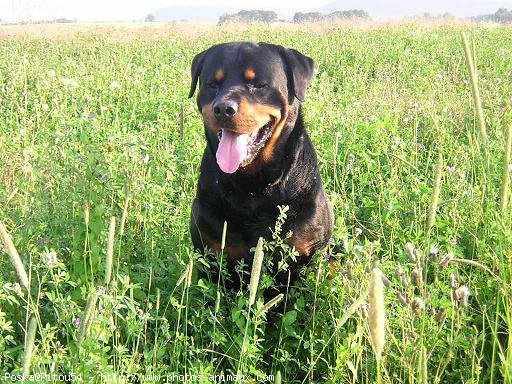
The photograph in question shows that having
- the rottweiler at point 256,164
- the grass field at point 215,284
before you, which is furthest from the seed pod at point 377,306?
the rottweiler at point 256,164

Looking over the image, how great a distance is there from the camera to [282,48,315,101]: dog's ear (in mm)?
3021

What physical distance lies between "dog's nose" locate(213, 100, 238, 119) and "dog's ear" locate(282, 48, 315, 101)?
46 cm

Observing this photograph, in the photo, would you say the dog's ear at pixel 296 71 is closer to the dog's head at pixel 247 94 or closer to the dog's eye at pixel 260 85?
the dog's head at pixel 247 94

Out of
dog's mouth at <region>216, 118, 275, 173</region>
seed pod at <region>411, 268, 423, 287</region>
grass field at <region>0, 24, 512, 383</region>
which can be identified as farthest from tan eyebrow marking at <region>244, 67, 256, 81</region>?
seed pod at <region>411, 268, 423, 287</region>

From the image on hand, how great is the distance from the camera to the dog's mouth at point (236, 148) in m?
2.77

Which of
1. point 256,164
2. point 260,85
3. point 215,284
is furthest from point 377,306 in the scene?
point 260,85

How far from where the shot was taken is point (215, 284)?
2549 mm

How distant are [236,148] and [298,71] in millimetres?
621

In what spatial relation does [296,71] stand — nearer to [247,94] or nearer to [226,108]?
[247,94]

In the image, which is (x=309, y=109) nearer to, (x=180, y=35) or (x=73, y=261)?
(x=73, y=261)

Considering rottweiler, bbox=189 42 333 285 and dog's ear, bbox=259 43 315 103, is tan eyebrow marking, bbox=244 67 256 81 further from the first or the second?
dog's ear, bbox=259 43 315 103

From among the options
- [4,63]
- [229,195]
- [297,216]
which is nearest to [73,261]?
[229,195]

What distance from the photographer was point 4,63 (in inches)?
304

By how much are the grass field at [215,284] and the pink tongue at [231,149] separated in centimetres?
40
